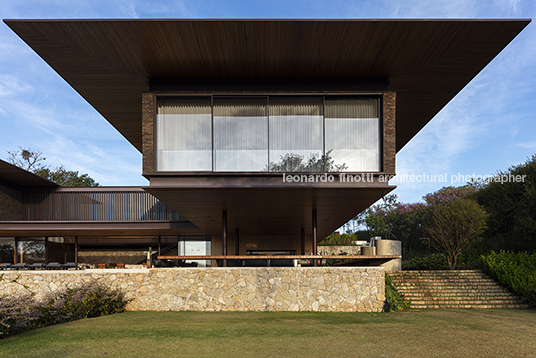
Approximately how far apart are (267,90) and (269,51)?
1444 mm

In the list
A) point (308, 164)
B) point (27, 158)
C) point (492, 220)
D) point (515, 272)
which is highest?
point (27, 158)

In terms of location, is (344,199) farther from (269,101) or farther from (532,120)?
(532,120)

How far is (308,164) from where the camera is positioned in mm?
10711

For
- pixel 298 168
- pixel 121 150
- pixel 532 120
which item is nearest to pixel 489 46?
pixel 298 168

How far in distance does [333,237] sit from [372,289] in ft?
74.7

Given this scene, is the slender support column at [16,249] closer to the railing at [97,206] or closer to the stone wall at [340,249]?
the railing at [97,206]

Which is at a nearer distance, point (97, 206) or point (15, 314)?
point (15, 314)

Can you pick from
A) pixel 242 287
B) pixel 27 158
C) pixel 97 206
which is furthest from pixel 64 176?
pixel 242 287

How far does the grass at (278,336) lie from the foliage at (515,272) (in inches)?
143

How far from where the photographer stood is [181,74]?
34.6 feet

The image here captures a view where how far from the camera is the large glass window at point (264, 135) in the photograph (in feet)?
35.0

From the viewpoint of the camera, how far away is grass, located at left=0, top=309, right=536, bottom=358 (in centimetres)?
651

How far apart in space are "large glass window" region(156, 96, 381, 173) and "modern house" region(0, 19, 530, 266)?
0.09ft

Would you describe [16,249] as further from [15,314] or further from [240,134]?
[240,134]
